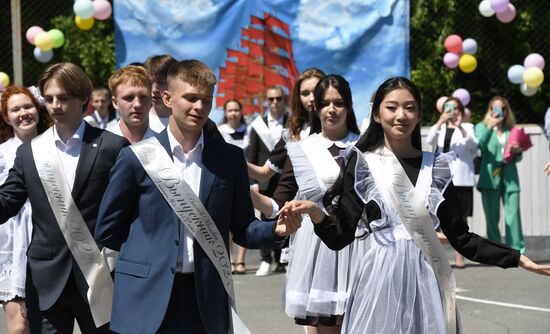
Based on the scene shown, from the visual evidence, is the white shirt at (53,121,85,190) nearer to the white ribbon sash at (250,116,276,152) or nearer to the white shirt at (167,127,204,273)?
the white shirt at (167,127,204,273)

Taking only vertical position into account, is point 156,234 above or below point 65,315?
above

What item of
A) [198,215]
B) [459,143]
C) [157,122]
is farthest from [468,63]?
[198,215]

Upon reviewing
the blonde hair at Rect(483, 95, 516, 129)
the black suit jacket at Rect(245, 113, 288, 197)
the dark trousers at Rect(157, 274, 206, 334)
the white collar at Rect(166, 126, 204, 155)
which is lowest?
the dark trousers at Rect(157, 274, 206, 334)

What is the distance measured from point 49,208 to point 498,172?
7.93 meters

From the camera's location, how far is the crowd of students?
4164mm

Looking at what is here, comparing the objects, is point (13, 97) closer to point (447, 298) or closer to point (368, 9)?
point (447, 298)

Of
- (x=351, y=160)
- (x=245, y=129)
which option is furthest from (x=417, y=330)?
Result: (x=245, y=129)

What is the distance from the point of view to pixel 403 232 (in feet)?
15.4

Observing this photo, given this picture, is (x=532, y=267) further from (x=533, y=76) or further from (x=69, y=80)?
(x=533, y=76)

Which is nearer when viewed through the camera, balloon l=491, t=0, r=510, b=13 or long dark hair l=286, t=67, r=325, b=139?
long dark hair l=286, t=67, r=325, b=139

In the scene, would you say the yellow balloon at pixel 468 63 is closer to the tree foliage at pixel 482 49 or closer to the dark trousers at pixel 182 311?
the tree foliage at pixel 482 49

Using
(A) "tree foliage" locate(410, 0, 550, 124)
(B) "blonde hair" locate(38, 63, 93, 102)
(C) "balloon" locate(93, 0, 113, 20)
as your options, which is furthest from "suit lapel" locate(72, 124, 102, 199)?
(A) "tree foliage" locate(410, 0, 550, 124)

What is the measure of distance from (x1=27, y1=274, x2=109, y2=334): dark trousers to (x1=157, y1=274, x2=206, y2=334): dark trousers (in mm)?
885

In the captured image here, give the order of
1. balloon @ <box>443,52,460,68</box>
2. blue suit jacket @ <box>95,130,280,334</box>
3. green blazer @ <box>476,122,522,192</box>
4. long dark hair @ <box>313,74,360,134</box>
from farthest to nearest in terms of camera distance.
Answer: balloon @ <box>443,52,460,68</box> < green blazer @ <box>476,122,522,192</box> < long dark hair @ <box>313,74,360,134</box> < blue suit jacket @ <box>95,130,280,334</box>
